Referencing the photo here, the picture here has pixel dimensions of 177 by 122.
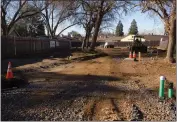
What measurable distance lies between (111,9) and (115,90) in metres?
29.8

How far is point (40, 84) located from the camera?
13.1 metres

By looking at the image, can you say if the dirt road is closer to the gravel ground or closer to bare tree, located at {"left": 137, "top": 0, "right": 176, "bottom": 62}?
the gravel ground

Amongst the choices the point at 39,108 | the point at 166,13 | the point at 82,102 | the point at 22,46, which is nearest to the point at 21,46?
the point at 22,46

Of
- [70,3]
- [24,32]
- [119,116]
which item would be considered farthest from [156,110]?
[24,32]

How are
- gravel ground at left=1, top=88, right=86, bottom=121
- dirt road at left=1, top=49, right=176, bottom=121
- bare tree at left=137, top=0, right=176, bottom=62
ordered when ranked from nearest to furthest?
gravel ground at left=1, top=88, right=86, bottom=121
dirt road at left=1, top=49, right=176, bottom=121
bare tree at left=137, top=0, right=176, bottom=62

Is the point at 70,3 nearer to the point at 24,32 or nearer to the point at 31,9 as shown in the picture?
the point at 31,9

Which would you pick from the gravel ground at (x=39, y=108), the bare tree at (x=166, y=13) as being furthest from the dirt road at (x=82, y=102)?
the bare tree at (x=166, y=13)

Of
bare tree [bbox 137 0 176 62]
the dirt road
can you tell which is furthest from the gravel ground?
bare tree [bbox 137 0 176 62]

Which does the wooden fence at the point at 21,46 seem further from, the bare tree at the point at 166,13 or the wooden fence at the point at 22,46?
the bare tree at the point at 166,13

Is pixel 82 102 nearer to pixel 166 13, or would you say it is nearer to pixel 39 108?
pixel 39 108

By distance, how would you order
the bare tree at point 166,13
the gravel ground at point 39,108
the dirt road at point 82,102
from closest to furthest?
the gravel ground at point 39,108 < the dirt road at point 82,102 < the bare tree at point 166,13

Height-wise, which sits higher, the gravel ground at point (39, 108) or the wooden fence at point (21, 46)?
the wooden fence at point (21, 46)

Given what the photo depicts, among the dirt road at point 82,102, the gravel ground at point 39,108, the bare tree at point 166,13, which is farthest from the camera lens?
the bare tree at point 166,13

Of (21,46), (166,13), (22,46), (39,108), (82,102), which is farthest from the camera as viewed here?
(22,46)
